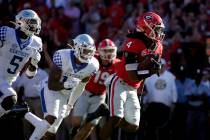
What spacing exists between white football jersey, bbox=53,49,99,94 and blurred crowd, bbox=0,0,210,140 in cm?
200

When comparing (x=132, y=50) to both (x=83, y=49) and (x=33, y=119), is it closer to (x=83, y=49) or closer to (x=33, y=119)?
(x=83, y=49)

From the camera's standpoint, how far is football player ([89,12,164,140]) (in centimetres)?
937

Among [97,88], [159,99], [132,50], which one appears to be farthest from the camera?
[159,99]

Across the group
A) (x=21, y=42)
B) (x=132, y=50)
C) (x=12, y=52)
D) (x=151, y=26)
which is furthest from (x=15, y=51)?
(x=151, y=26)

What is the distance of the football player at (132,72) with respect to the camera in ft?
30.7

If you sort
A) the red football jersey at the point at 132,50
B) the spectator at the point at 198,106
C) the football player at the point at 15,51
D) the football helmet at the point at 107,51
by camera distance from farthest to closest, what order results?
the spectator at the point at 198,106, the football helmet at the point at 107,51, the football player at the point at 15,51, the red football jersey at the point at 132,50

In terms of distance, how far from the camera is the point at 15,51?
9.64m

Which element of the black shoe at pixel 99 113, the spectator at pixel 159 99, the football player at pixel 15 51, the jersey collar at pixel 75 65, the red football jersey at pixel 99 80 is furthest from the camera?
the spectator at pixel 159 99

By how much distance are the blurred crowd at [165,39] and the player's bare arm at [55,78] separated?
2.21m

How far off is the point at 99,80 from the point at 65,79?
1.53 meters

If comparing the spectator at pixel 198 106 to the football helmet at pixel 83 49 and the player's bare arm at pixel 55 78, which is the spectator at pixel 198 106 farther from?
the player's bare arm at pixel 55 78

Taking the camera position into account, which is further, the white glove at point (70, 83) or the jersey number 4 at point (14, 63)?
the white glove at point (70, 83)

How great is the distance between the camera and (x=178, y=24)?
13.7 meters

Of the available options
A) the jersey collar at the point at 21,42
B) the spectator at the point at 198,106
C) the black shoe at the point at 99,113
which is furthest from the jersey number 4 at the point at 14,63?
the spectator at the point at 198,106
